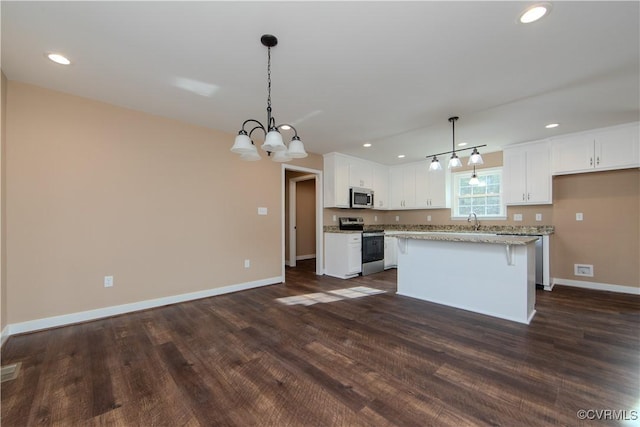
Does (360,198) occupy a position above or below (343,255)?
above

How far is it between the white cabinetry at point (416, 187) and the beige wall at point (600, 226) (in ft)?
6.22

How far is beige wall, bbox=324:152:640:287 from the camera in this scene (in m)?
3.89

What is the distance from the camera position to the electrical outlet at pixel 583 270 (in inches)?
165

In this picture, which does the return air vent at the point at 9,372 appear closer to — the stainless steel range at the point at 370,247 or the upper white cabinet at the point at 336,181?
the upper white cabinet at the point at 336,181

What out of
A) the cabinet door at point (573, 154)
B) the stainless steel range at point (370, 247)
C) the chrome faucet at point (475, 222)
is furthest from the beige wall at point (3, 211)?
the cabinet door at point (573, 154)

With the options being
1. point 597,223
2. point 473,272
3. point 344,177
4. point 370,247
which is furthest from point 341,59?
point 597,223

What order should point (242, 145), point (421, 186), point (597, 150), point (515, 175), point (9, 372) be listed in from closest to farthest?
1. point (9, 372)
2. point (242, 145)
3. point (597, 150)
4. point (515, 175)
5. point (421, 186)

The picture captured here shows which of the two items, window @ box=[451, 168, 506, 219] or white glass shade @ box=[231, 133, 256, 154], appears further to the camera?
window @ box=[451, 168, 506, 219]

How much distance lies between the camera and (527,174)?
14.9 ft

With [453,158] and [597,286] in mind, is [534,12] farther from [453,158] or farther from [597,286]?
[597,286]

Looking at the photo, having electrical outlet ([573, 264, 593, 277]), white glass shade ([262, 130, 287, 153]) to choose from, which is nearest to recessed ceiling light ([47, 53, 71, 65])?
white glass shade ([262, 130, 287, 153])

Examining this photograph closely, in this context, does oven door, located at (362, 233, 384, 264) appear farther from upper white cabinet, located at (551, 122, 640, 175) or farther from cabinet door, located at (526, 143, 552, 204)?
A: upper white cabinet, located at (551, 122, 640, 175)

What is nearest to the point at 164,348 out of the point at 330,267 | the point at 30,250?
the point at 30,250

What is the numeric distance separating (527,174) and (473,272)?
261 cm
